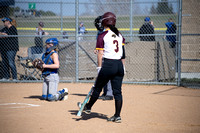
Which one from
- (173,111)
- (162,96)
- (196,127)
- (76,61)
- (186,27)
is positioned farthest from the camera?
(186,27)

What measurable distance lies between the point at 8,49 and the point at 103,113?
6.30 m

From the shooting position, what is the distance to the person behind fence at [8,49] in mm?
11688

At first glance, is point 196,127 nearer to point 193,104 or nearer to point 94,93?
point 94,93

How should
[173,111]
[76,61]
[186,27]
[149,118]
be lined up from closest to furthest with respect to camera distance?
[149,118] → [173,111] → [76,61] → [186,27]

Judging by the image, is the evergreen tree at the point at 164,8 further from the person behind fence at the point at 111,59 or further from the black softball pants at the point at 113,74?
the black softball pants at the point at 113,74

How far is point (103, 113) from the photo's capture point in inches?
264

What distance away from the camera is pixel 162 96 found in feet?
30.1

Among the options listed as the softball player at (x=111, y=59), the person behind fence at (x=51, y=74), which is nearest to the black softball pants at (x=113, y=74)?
the softball player at (x=111, y=59)

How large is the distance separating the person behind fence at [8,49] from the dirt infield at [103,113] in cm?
177

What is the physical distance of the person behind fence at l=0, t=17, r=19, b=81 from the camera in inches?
460

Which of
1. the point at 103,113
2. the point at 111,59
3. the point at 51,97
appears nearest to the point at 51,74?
the point at 51,97

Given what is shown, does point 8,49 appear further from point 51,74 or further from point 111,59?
point 111,59

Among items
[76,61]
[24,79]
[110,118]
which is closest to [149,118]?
[110,118]

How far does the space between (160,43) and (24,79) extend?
5574 mm
